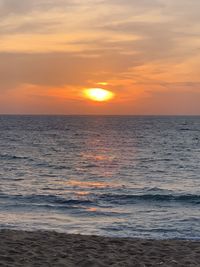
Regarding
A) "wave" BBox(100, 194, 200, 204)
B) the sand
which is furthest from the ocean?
the sand

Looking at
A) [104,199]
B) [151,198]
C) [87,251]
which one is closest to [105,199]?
[104,199]

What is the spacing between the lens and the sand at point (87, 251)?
10367mm

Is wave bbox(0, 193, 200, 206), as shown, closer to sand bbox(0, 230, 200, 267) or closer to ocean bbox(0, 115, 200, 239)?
ocean bbox(0, 115, 200, 239)

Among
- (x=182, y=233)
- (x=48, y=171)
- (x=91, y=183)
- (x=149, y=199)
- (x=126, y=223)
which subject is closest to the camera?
(x=182, y=233)

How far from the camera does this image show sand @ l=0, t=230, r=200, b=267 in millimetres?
10367

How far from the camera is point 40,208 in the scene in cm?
2161

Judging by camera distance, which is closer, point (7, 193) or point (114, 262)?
point (114, 262)

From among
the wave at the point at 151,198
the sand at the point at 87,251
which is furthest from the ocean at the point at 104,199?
the sand at the point at 87,251

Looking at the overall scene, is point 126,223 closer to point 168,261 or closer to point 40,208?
point 40,208

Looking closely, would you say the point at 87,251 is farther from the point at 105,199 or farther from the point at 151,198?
the point at 151,198

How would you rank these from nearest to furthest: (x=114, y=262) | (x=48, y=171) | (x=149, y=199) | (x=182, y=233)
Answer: (x=114, y=262) < (x=182, y=233) < (x=149, y=199) < (x=48, y=171)

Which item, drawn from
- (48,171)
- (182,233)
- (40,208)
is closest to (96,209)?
(40,208)

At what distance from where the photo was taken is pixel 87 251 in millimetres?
11477

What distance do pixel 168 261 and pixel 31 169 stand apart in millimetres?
29169
